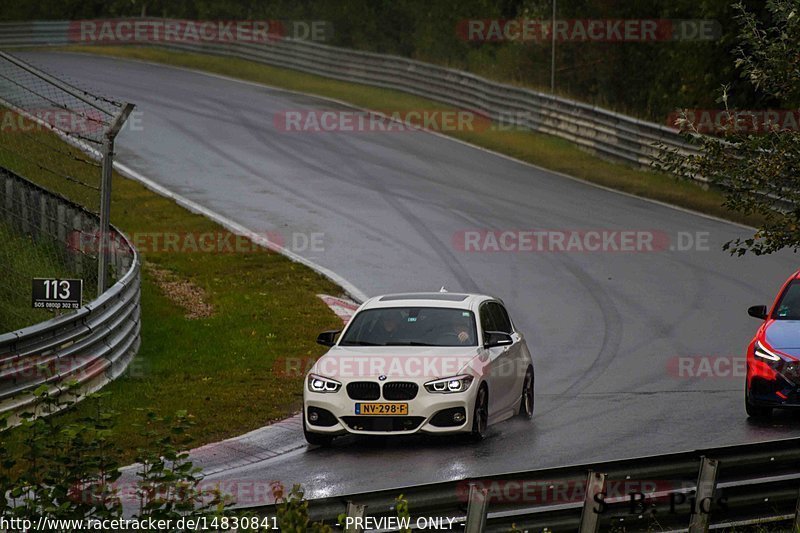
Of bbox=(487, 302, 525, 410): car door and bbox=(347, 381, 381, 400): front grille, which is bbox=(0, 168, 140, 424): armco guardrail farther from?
bbox=(487, 302, 525, 410): car door

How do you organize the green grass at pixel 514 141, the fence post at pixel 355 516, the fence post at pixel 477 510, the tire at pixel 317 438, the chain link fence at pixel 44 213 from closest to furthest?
the fence post at pixel 355 516 < the fence post at pixel 477 510 < the tire at pixel 317 438 < the chain link fence at pixel 44 213 < the green grass at pixel 514 141

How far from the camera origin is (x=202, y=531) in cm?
719

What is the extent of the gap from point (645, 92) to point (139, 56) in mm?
19542

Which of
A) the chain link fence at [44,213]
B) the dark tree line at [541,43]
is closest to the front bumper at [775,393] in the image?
the dark tree line at [541,43]

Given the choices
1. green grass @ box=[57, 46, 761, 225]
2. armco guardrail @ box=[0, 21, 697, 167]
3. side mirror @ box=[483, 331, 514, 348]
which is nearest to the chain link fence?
side mirror @ box=[483, 331, 514, 348]

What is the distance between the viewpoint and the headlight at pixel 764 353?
45.3ft

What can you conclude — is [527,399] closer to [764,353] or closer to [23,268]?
[764,353]

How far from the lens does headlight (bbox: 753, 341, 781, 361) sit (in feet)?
45.3

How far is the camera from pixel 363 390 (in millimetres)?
13133

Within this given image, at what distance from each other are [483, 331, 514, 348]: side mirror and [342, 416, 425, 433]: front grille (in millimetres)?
1413

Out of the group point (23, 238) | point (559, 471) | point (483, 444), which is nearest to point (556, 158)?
point (23, 238)

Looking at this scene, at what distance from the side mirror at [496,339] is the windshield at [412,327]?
0.53ft

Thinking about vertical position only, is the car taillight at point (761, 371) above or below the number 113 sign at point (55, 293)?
below

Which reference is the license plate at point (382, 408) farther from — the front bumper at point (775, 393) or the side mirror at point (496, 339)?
the front bumper at point (775, 393)
